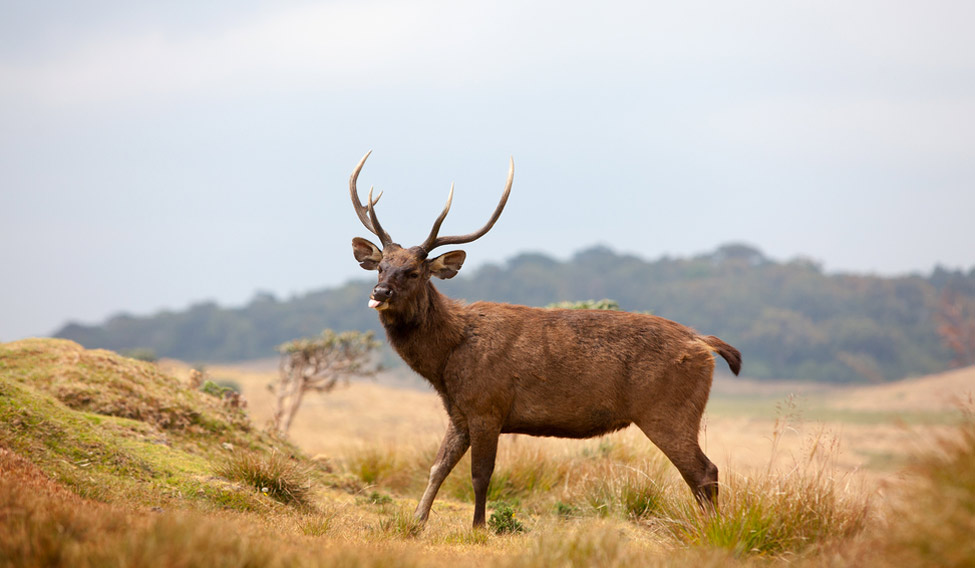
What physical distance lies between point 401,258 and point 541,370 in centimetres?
177

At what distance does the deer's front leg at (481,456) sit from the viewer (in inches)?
317

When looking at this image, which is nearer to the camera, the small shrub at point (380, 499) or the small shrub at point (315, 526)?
the small shrub at point (315, 526)

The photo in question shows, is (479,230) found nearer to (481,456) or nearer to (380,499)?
(481,456)

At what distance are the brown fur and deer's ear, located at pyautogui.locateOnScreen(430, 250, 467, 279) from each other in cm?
1

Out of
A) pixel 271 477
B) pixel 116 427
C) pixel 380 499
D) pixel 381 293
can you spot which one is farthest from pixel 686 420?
pixel 116 427

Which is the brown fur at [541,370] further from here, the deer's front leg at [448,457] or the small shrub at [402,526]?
the small shrub at [402,526]

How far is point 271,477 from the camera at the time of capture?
847 centimetres

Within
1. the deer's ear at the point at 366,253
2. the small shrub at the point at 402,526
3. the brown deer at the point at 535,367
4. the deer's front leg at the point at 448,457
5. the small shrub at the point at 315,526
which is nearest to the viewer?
the small shrub at the point at 315,526

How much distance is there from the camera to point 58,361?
10227mm

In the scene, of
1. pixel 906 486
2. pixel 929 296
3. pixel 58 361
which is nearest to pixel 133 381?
pixel 58 361

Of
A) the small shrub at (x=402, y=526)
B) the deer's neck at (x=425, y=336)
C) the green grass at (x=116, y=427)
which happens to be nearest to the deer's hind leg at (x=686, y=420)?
the deer's neck at (x=425, y=336)

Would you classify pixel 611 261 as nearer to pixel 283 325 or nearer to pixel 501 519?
pixel 283 325

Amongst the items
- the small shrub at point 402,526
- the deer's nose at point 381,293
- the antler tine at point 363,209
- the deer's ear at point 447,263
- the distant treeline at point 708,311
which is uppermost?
the antler tine at point 363,209

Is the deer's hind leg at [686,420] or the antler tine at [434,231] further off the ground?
the antler tine at [434,231]
